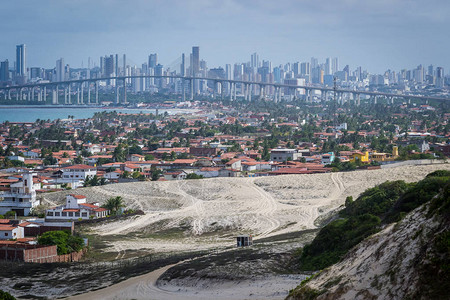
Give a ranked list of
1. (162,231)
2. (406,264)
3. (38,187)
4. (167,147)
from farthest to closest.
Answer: (167,147)
(38,187)
(162,231)
(406,264)

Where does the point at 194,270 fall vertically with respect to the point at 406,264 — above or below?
below

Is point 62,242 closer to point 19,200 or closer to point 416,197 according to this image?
point 416,197

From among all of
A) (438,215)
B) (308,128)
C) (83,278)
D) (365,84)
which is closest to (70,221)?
(83,278)

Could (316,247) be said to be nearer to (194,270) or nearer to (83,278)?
(194,270)

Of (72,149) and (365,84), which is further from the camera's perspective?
(365,84)

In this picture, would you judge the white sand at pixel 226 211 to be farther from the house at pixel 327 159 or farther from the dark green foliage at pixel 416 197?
the house at pixel 327 159

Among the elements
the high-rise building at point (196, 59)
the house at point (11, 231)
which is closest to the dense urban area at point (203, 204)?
the house at point (11, 231)

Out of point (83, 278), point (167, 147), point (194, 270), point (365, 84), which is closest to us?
point (194, 270)

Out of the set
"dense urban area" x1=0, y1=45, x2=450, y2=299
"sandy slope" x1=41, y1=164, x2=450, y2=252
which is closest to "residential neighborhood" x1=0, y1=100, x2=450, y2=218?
"dense urban area" x1=0, y1=45, x2=450, y2=299
